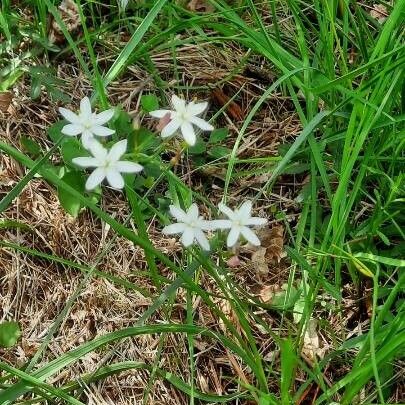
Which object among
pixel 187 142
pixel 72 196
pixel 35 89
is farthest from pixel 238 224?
pixel 35 89

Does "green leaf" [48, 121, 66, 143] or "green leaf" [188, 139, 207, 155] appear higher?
"green leaf" [188, 139, 207, 155]

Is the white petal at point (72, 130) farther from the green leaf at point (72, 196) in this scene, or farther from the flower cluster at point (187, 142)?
the green leaf at point (72, 196)

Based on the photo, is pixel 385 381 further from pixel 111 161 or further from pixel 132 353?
pixel 111 161

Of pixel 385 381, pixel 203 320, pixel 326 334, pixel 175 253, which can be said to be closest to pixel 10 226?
pixel 175 253

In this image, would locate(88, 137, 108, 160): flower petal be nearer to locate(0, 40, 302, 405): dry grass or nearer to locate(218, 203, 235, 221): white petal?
locate(218, 203, 235, 221): white petal

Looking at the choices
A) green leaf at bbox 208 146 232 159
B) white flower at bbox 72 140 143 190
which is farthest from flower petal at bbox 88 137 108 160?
green leaf at bbox 208 146 232 159

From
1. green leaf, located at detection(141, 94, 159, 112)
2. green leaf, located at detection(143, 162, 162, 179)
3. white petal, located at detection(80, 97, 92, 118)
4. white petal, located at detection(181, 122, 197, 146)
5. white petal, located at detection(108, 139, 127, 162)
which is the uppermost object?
white petal, located at detection(181, 122, 197, 146)
